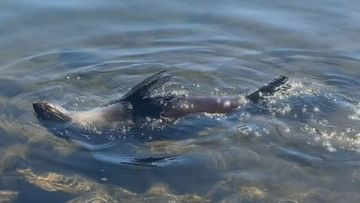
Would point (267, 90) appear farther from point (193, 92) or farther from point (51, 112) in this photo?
Result: point (51, 112)

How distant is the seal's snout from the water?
0.18 metres

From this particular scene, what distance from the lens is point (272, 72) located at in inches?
321

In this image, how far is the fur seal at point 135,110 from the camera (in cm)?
661

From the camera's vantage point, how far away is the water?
5.85m

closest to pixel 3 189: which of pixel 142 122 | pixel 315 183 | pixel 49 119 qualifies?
pixel 49 119

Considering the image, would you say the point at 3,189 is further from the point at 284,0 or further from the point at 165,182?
the point at 284,0

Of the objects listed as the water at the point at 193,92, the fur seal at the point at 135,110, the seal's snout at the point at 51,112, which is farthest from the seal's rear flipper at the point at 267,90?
the seal's snout at the point at 51,112

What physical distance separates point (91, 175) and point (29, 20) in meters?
4.65

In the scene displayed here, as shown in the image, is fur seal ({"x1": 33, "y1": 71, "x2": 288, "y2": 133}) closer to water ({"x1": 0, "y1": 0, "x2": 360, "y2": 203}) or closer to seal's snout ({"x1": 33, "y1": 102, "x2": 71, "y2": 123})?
seal's snout ({"x1": 33, "y1": 102, "x2": 71, "y2": 123})

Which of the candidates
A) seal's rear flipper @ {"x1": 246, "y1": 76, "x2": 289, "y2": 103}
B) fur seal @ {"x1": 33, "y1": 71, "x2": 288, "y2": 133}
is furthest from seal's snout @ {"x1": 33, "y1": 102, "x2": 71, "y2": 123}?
seal's rear flipper @ {"x1": 246, "y1": 76, "x2": 289, "y2": 103}

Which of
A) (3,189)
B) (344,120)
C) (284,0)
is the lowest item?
(3,189)

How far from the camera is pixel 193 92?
24.6 feet

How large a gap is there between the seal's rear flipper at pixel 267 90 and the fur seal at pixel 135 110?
0.47 m

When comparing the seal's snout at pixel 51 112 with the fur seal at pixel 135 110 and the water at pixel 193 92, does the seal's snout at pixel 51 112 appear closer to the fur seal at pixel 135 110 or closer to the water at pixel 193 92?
the fur seal at pixel 135 110
